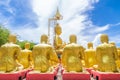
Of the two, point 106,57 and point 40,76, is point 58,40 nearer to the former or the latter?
point 106,57

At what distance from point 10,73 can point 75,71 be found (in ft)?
11.0

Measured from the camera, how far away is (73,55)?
34.2 feet

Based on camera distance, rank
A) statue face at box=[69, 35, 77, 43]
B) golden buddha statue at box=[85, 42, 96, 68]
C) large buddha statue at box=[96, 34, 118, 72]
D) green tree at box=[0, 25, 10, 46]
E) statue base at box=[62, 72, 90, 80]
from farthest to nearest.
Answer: green tree at box=[0, 25, 10, 46]
golden buddha statue at box=[85, 42, 96, 68]
statue face at box=[69, 35, 77, 43]
large buddha statue at box=[96, 34, 118, 72]
statue base at box=[62, 72, 90, 80]

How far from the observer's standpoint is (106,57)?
10.5 metres

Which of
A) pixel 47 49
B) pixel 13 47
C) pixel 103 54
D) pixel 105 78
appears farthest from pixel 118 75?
pixel 13 47

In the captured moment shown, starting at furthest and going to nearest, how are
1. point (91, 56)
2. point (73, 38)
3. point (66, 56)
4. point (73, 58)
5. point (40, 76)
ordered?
1. point (91, 56)
2. point (73, 38)
3. point (66, 56)
4. point (73, 58)
5. point (40, 76)

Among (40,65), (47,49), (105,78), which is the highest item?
(47,49)

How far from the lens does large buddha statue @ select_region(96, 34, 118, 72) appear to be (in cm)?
1036

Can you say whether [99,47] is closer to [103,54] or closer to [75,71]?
[103,54]

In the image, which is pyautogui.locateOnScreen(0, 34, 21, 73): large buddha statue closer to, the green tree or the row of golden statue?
the row of golden statue

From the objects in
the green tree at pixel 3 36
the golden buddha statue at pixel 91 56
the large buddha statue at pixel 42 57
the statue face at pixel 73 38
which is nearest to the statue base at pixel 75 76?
the large buddha statue at pixel 42 57

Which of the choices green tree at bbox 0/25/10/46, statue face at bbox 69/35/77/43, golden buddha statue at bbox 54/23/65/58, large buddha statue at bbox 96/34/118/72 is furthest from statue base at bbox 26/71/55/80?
green tree at bbox 0/25/10/46

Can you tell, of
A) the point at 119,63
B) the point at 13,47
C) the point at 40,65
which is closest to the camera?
the point at 40,65

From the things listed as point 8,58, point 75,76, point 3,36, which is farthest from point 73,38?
point 3,36
